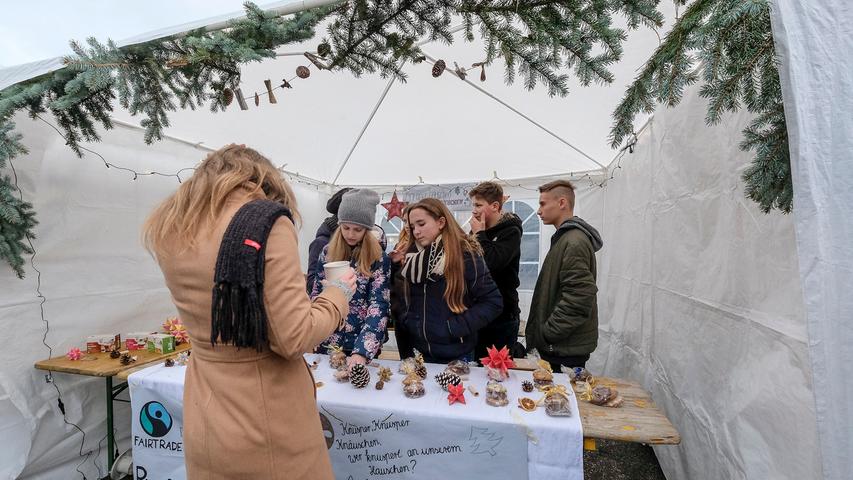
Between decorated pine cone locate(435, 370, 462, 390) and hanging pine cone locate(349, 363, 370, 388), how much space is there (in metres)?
0.34

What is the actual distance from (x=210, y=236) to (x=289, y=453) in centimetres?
64

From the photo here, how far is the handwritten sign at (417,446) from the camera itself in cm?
146

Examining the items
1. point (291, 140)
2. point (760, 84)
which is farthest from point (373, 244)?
point (291, 140)

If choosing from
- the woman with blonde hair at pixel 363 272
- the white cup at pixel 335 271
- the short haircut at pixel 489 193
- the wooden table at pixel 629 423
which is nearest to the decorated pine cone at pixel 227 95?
the woman with blonde hair at pixel 363 272

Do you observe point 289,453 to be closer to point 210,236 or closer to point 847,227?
point 210,236

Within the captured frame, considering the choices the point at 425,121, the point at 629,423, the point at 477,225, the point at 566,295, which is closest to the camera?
the point at 629,423

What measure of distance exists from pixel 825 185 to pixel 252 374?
1363mm

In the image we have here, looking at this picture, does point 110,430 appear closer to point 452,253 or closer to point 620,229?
point 452,253

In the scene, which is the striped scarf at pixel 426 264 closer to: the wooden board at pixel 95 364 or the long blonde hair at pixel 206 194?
the long blonde hair at pixel 206 194

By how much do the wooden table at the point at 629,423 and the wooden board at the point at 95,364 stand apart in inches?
98.9

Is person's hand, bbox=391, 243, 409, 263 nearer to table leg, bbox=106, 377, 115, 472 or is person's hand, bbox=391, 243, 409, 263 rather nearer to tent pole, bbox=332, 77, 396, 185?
tent pole, bbox=332, 77, 396, 185

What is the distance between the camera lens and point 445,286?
1999 millimetres

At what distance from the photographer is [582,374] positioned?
1882 millimetres

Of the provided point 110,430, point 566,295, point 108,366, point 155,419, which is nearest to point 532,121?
point 566,295
